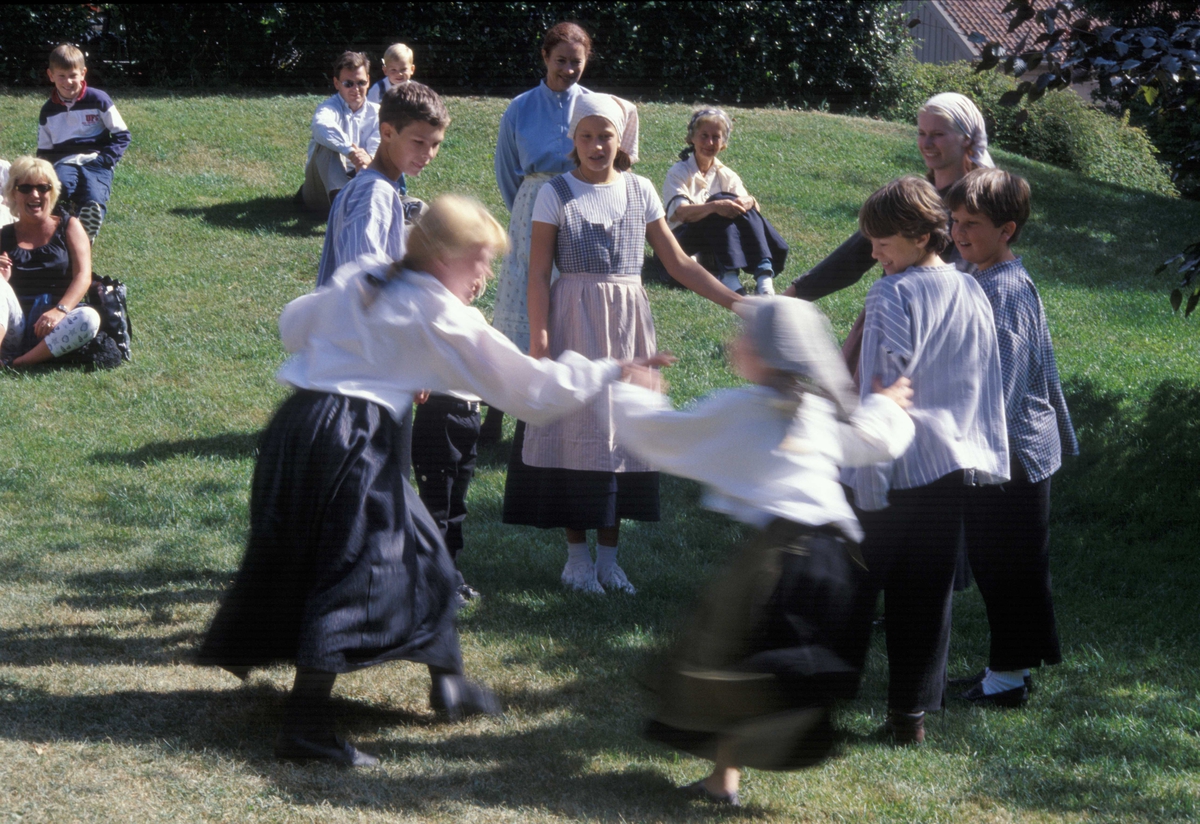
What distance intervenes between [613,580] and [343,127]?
22.8 feet

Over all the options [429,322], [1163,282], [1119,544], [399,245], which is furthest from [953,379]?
[1163,282]

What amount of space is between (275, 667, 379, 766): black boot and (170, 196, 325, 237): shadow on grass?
8347 mm

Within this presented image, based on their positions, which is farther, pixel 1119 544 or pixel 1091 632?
pixel 1119 544

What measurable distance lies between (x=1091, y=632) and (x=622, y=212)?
2.80 m

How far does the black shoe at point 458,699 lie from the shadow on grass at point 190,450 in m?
3.39

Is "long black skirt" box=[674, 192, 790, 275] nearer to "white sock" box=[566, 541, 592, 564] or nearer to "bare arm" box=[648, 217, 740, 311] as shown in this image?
"bare arm" box=[648, 217, 740, 311]

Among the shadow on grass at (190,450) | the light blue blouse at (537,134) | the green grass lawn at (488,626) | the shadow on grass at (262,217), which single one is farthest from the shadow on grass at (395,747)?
the shadow on grass at (262,217)

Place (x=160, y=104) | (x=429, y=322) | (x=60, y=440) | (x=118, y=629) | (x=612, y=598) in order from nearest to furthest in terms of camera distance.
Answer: (x=429, y=322) < (x=118, y=629) < (x=612, y=598) < (x=60, y=440) < (x=160, y=104)

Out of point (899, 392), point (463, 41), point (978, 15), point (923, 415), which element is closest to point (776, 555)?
point (899, 392)

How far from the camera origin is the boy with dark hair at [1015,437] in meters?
4.02

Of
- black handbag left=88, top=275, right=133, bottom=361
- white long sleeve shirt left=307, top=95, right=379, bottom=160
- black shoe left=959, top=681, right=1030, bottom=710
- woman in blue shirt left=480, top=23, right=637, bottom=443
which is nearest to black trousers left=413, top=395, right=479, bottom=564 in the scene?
woman in blue shirt left=480, top=23, right=637, bottom=443

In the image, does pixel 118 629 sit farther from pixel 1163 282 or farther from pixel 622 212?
pixel 1163 282

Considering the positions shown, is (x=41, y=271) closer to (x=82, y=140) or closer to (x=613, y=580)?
(x=82, y=140)

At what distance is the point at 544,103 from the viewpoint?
6469 mm
